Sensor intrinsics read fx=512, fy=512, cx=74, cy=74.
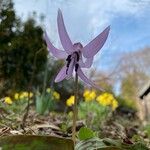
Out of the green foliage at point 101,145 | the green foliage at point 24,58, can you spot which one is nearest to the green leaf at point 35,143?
the green foliage at point 101,145

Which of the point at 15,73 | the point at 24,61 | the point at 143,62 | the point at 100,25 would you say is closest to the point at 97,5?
the point at 100,25

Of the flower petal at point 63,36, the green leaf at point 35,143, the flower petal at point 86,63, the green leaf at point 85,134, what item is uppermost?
the flower petal at point 63,36

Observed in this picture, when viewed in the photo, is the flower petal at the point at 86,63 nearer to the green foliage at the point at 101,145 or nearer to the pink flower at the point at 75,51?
the pink flower at the point at 75,51

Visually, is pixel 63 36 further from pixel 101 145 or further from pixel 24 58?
pixel 24 58

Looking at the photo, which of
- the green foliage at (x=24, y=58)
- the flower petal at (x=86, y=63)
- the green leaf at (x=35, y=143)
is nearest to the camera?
the green leaf at (x=35, y=143)

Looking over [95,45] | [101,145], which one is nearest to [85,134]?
[101,145]

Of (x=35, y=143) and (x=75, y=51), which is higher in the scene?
(x=75, y=51)

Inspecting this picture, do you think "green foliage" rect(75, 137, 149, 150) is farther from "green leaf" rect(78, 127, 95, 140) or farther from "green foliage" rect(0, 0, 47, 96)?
"green foliage" rect(0, 0, 47, 96)
